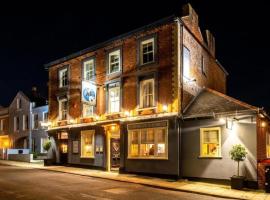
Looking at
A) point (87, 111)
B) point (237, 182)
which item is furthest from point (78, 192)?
point (87, 111)

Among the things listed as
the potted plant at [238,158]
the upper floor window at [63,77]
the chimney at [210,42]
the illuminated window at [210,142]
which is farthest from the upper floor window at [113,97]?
the potted plant at [238,158]

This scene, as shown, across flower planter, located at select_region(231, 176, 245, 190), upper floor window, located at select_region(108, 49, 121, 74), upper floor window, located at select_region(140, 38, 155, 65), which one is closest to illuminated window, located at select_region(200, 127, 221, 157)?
flower planter, located at select_region(231, 176, 245, 190)

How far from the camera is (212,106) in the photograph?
1694 centimetres

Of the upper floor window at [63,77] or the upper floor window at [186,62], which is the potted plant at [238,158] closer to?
the upper floor window at [186,62]

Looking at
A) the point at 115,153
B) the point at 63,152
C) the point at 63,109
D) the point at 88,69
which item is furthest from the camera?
A: the point at 63,152

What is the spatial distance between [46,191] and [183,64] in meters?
10.4

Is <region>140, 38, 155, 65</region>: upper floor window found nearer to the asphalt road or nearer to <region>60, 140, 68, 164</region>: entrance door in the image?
A: the asphalt road

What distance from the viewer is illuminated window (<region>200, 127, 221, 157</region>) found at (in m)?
16.1

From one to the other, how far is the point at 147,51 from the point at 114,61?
3.05 m

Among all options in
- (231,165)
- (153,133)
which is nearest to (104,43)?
(153,133)

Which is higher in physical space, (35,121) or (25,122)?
(35,121)

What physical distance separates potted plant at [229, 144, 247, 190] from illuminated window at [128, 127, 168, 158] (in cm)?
436

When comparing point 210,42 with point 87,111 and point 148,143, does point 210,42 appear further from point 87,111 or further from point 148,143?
point 87,111

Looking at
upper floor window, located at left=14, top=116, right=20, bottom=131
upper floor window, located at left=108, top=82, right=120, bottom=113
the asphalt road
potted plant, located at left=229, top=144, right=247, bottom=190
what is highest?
upper floor window, located at left=108, top=82, right=120, bottom=113
